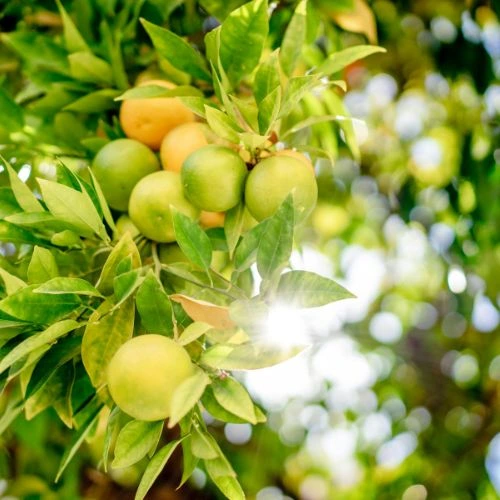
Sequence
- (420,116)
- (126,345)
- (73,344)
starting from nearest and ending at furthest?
(126,345), (73,344), (420,116)

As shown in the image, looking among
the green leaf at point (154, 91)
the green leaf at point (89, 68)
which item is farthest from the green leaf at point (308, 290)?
the green leaf at point (89, 68)

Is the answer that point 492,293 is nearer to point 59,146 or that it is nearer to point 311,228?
point 311,228

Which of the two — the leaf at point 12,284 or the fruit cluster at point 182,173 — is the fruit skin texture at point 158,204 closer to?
the fruit cluster at point 182,173

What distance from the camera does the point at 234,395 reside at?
2.40ft

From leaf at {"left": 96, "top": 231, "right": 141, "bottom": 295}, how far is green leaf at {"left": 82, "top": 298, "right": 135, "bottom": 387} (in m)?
0.03

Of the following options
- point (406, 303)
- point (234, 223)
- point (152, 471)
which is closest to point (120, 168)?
point (234, 223)

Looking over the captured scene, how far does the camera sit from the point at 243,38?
3.09 ft

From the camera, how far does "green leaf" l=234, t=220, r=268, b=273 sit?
80 centimetres

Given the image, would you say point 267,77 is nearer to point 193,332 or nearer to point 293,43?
point 293,43

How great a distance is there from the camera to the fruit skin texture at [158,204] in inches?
36.1

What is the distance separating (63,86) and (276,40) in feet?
1.15

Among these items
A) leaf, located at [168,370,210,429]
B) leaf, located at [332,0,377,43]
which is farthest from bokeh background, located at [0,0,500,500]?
leaf, located at [168,370,210,429]

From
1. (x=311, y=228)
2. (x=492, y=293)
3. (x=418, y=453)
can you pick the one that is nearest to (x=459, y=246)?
(x=492, y=293)

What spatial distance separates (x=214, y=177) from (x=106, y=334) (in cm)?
21
